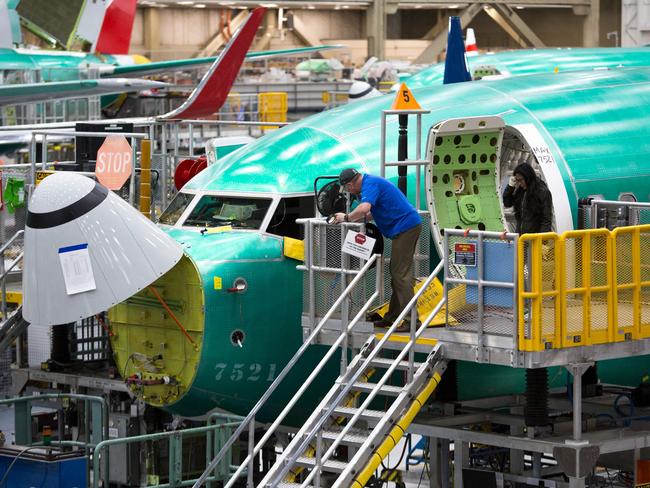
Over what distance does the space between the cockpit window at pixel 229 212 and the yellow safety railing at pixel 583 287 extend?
3597 millimetres

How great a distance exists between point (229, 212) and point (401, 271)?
273cm

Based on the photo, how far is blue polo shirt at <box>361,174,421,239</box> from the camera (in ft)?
52.0

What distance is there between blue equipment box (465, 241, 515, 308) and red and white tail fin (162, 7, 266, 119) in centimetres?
1986

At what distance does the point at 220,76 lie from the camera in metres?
35.0

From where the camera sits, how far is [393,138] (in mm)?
17891

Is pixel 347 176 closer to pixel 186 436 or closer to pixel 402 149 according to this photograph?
pixel 402 149

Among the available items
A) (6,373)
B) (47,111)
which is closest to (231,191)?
(6,373)

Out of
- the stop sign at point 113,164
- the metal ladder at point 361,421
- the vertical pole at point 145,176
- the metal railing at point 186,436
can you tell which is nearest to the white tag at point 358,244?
the metal ladder at point 361,421

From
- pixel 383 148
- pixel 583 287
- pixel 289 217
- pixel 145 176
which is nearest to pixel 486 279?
pixel 583 287

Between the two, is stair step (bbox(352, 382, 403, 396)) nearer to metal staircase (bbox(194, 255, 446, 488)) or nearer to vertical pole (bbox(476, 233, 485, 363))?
metal staircase (bbox(194, 255, 446, 488))

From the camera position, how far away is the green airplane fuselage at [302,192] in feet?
54.5

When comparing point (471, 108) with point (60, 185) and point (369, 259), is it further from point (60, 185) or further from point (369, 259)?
point (60, 185)

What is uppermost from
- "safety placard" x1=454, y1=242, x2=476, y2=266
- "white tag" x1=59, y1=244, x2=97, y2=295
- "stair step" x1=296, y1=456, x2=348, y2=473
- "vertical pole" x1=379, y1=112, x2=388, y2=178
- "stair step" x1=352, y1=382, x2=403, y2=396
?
"vertical pole" x1=379, y1=112, x2=388, y2=178

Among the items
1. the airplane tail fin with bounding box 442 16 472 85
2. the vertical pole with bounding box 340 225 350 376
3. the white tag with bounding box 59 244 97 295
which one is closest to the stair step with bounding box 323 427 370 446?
the vertical pole with bounding box 340 225 350 376
